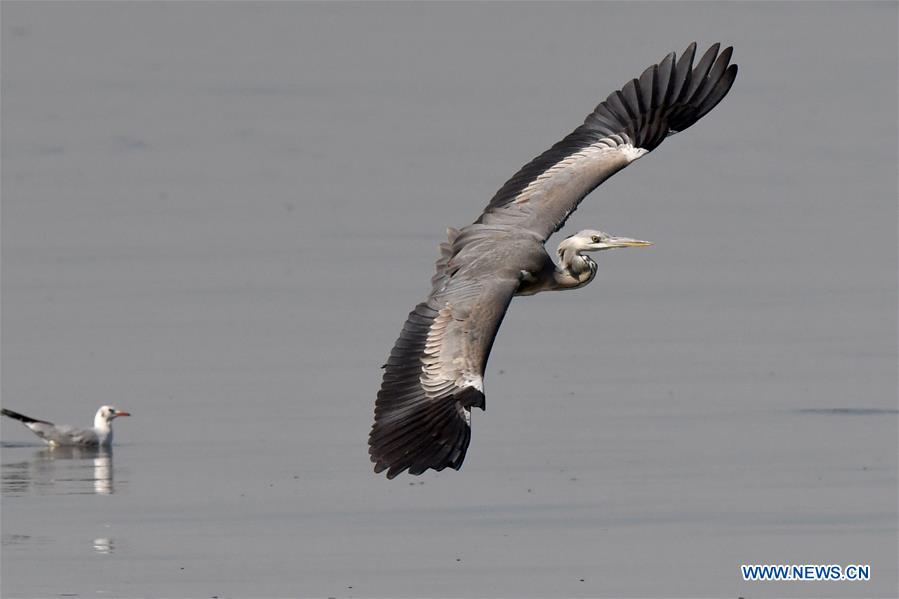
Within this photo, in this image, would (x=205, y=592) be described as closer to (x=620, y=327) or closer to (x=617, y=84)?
(x=620, y=327)

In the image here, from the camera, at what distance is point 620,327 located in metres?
18.6

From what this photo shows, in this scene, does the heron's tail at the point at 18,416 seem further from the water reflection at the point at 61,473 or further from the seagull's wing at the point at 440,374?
the seagull's wing at the point at 440,374

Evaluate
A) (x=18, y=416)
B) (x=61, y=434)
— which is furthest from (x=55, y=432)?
(x=18, y=416)

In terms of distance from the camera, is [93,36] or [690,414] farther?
[93,36]

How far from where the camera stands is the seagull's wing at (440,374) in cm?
1113

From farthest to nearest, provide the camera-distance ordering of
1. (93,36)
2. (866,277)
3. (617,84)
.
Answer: (93,36), (617,84), (866,277)

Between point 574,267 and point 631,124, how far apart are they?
1209 mm

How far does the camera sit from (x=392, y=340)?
18141mm

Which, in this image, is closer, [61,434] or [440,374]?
[440,374]

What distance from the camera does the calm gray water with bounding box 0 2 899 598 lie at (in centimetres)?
1218

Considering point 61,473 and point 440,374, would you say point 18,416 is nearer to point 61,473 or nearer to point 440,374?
point 61,473

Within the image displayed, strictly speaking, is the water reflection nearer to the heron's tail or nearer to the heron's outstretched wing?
the heron's tail

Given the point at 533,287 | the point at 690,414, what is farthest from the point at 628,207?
the point at 533,287

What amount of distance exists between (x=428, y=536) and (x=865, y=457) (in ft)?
11.2
